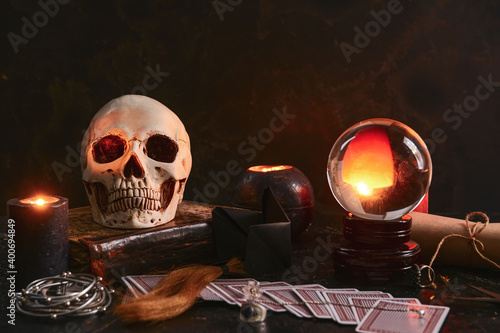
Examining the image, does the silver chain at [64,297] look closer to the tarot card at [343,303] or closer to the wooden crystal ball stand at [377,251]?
the tarot card at [343,303]

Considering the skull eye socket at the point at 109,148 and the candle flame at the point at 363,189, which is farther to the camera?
the skull eye socket at the point at 109,148

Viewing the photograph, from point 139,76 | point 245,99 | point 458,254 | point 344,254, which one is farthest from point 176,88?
point 458,254

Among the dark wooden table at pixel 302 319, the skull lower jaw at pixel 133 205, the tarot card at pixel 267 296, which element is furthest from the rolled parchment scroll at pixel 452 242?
the skull lower jaw at pixel 133 205

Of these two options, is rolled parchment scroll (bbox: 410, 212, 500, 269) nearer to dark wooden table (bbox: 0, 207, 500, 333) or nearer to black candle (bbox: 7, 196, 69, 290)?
dark wooden table (bbox: 0, 207, 500, 333)

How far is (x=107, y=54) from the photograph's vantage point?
362 cm

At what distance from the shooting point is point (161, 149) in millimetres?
2635

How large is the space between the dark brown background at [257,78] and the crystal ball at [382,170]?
64.6 inches

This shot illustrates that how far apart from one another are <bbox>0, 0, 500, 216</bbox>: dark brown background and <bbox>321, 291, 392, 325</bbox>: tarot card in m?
1.94

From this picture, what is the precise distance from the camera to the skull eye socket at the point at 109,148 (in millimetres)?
2529

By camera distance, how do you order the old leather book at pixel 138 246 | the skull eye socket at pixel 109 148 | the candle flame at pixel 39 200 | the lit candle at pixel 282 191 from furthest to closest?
the lit candle at pixel 282 191 < the skull eye socket at pixel 109 148 < the old leather book at pixel 138 246 < the candle flame at pixel 39 200

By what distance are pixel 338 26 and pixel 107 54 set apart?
5.44ft

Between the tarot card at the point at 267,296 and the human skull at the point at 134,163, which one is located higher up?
the human skull at the point at 134,163

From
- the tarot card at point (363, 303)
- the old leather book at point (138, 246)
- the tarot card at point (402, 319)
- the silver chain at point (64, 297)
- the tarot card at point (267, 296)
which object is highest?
the old leather book at point (138, 246)

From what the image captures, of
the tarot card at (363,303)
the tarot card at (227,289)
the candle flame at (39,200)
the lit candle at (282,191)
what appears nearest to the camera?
the tarot card at (363,303)
